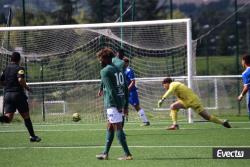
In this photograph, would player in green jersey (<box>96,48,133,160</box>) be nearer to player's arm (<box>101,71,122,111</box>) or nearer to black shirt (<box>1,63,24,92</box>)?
player's arm (<box>101,71,122,111</box>)

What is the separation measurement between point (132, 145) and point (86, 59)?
382 inches

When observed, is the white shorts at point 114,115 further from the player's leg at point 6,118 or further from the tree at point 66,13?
the tree at point 66,13

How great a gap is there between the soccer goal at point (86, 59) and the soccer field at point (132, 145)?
3.10 metres

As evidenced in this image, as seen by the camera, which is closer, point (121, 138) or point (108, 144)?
point (121, 138)

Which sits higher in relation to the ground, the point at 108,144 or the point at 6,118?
the point at 6,118

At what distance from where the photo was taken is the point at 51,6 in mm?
48188

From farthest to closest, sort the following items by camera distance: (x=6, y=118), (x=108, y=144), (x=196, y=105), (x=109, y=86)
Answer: (x=196, y=105), (x=6, y=118), (x=108, y=144), (x=109, y=86)

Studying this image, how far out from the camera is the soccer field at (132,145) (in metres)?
13.9

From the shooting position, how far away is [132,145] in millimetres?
17016

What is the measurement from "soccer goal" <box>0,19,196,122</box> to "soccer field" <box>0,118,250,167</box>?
3.10 m

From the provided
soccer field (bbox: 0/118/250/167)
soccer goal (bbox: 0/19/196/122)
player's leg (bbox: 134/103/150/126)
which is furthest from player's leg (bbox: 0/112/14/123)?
soccer goal (bbox: 0/19/196/122)

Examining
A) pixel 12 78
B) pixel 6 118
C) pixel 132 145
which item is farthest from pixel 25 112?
pixel 132 145

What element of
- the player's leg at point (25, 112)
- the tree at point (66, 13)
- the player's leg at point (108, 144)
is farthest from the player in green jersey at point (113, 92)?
the tree at point (66, 13)

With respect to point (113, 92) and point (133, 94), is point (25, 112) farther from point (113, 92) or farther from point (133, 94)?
point (133, 94)
